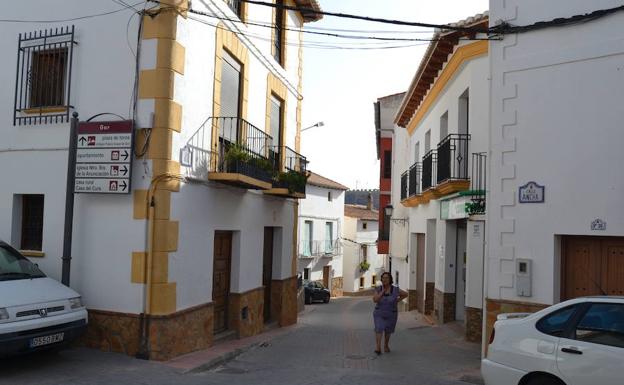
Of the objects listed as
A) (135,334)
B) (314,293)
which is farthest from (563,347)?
(314,293)

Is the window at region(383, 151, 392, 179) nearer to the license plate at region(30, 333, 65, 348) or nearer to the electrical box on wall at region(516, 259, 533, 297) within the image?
the electrical box on wall at region(516, 259, 533, 297)

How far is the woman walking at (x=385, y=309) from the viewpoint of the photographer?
10242mm

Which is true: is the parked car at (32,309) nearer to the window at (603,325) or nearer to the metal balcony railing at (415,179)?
the window at (603,325)

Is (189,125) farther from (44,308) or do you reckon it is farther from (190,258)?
(44,308)

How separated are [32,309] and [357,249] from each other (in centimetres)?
4203

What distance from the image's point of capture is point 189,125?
8.95m

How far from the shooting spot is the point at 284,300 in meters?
14.3

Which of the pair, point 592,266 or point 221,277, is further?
point 221,277

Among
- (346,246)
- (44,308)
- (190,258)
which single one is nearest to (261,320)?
(190,258)

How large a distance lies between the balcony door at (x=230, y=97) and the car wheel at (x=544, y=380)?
6525mm

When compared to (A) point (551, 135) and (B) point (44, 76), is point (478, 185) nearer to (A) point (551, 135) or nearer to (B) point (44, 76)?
(A) point (551, 135)

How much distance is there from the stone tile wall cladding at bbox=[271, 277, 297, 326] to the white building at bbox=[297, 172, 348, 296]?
2037 cm

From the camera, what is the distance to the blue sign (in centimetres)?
806

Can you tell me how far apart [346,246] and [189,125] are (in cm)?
3967
